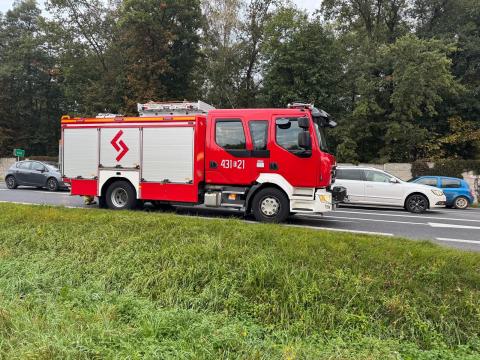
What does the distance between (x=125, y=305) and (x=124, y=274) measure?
0.96 m

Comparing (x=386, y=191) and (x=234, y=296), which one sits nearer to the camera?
(x=234, y=296)

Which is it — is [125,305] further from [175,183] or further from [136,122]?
[136,122]

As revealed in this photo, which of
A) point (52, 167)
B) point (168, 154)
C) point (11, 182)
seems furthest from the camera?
point (11, 182)

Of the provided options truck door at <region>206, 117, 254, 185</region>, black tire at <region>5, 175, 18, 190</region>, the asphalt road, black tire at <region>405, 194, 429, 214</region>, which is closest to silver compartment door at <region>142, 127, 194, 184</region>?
truck door at <region>206, 117, 254, 185</region>

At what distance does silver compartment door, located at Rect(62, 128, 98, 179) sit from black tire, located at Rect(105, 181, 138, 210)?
68 cm

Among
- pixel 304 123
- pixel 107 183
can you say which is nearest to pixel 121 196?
pixel 107 183

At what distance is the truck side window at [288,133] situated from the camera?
30.8 feet

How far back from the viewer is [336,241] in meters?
6.38

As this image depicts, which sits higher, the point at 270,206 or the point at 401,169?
the point at 401,169

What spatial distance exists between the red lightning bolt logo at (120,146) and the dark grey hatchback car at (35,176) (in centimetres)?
956

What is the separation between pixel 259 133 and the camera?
970 cm

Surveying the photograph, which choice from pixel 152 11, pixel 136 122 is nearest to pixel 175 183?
pixel 136 122

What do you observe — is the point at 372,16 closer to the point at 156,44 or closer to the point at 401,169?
the point at 401,169

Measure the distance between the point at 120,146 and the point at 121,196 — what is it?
1.42 meters
